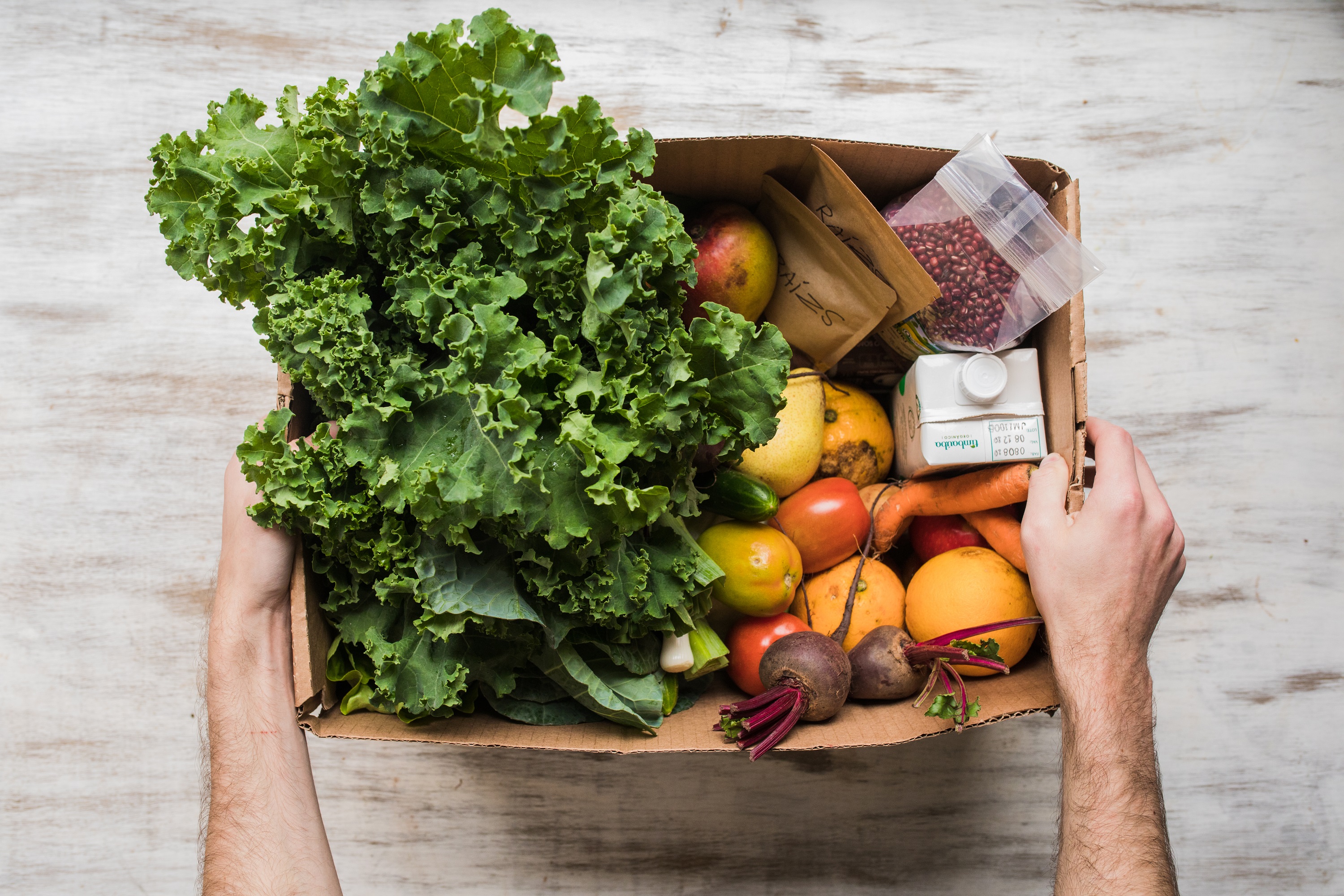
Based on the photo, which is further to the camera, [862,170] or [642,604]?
[862,170]

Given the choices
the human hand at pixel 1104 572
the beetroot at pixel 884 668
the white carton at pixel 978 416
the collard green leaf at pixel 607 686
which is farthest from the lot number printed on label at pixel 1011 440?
the collard green leaf at pixel 607 686

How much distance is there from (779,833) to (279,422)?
46.1 inches

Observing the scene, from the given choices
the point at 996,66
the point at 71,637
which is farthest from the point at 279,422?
the point at 996,66

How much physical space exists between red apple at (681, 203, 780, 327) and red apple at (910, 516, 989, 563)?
510mm

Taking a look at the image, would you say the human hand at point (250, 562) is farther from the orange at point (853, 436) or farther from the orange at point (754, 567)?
the orange at point (853, 436)

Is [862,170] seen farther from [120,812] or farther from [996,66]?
[120,812]

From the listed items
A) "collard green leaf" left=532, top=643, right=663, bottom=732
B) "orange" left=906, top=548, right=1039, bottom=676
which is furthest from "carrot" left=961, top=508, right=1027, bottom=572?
"collard green leaf" left=532, top=643, right=663, bottom=732

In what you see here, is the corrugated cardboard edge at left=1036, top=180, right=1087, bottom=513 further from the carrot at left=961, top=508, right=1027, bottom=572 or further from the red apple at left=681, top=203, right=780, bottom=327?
the red apple at left=681, top=203, right=780, bottom=327

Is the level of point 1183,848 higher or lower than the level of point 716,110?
lower

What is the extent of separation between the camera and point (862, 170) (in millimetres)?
1298

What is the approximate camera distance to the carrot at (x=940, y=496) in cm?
129

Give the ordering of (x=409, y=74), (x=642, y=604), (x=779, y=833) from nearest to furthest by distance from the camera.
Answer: (x=409, y=74) → (x=642, y=604) → (x=779, y=833)

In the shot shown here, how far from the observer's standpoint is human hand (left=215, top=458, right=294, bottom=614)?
112 centimetres

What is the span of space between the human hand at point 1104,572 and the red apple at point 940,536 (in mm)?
212
